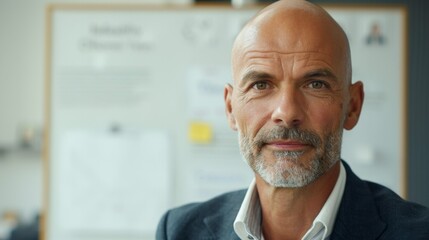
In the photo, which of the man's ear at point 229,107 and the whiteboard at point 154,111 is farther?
the whiteboard at point 154,111

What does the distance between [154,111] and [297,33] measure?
1.71m

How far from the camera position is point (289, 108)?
1.17 metres

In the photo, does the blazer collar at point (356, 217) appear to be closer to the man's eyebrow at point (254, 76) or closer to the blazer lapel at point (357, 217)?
the blazer lapel at point (357, 217)

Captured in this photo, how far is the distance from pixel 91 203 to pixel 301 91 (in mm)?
1874

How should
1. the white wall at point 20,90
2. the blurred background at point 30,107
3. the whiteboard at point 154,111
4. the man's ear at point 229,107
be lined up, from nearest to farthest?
the man's ear at point 229,107 < the whiteboard at point 154,111 < the blurred background at point 30,107 < the white wall at point 20,90

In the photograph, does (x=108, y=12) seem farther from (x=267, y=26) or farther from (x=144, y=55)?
(x=267, y=26)

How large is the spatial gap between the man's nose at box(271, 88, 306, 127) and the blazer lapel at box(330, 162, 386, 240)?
0.23m

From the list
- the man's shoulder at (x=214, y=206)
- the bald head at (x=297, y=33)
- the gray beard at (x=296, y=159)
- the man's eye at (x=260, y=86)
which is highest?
the bald head at (x=297, y=33)

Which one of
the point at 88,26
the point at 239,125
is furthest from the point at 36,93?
the point at 239,125

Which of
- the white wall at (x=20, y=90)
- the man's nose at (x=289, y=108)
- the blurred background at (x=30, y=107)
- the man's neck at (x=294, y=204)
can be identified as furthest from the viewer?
the white wall at (x=20, y=90)

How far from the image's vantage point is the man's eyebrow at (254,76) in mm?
1224

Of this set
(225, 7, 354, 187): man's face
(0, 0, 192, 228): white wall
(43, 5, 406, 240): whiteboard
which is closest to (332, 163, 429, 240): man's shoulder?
(225, 7, 354, 187): man's face

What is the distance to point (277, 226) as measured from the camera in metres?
1.33

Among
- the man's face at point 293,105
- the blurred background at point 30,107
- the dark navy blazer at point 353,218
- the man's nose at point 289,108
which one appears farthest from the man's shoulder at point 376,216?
the blurred background at point 30,107
